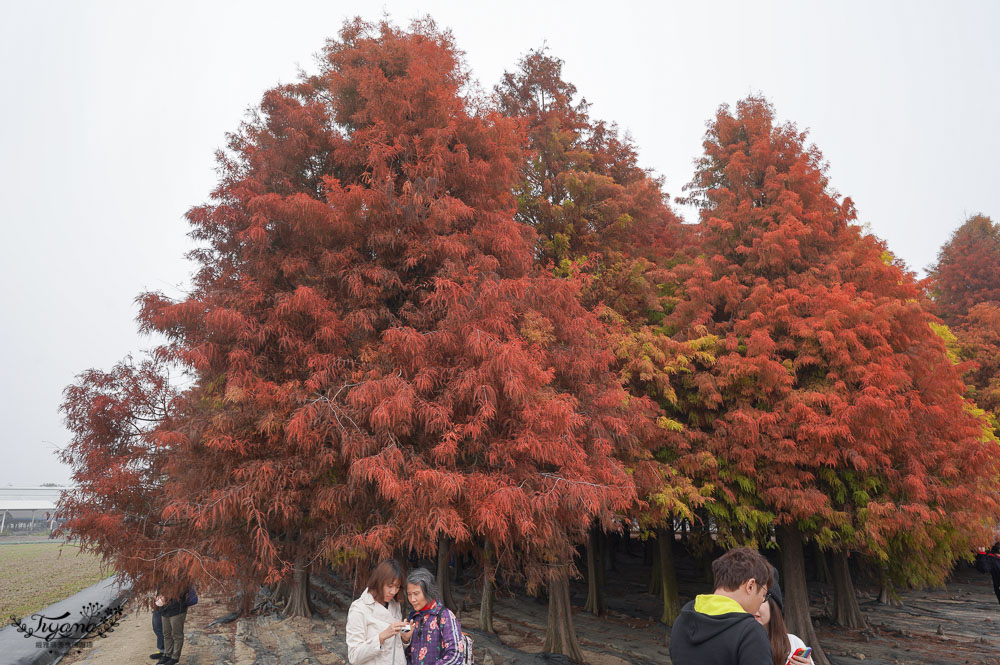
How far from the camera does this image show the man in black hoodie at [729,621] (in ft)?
8.59

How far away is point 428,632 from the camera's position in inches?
166

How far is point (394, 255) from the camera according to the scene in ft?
30.4

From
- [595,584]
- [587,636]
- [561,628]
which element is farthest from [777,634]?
[595,584]

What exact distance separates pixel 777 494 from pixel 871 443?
2074mm

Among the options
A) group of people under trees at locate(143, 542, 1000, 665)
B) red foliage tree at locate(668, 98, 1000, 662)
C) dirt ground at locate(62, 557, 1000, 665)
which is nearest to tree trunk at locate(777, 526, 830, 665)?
red foliage tree at locate(668, 98, 1000, 662)

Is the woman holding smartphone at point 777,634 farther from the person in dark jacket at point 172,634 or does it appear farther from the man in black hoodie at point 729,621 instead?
the person in dark jacket at point 172,634

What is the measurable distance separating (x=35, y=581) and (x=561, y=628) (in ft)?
82.4

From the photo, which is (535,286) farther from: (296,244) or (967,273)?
(967,273)

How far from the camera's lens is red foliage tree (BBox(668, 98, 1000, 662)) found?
1062 centimetres

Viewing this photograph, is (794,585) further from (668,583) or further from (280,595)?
(280,595)

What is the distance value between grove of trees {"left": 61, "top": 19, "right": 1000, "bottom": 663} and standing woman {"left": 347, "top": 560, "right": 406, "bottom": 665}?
7.13 ft

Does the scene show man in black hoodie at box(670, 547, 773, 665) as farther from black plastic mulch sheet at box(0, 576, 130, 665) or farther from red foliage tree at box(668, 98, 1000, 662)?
red foliage tree at box(668, 98, 1000, 662)

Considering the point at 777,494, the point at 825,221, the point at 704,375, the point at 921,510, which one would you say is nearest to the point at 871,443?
the point at 921,510
